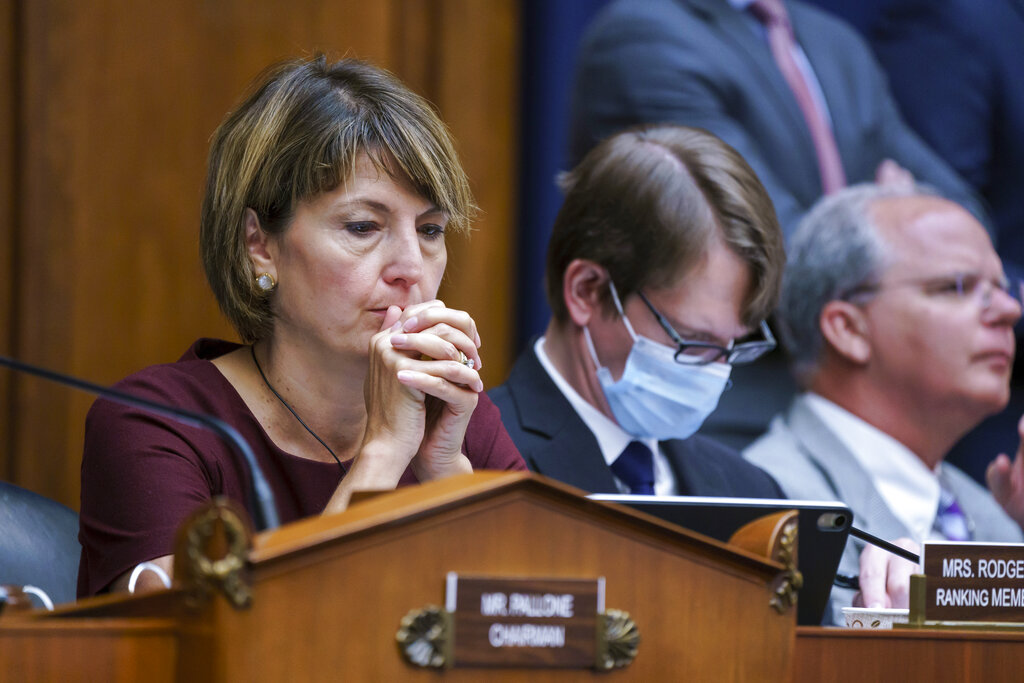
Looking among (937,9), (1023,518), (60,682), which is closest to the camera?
(60,682)

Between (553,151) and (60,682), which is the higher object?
(553,151)

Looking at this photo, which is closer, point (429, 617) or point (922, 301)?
point (429, 617)

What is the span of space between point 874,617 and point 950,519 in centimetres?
155

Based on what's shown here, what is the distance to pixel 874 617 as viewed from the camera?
1.24 metres

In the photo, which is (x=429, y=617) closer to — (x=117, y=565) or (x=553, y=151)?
(x=117, y=565)

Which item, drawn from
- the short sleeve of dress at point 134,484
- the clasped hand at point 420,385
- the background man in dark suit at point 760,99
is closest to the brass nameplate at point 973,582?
the clasped hand at point 420,385

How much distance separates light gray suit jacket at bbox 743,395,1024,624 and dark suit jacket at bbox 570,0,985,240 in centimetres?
46

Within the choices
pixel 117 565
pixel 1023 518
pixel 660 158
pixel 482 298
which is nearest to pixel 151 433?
pixel 117 565

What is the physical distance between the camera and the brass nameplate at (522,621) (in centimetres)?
79

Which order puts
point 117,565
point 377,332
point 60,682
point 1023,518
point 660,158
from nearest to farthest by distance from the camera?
point 60,682
point 117,565
point 377,332
point 660,158
point 1023,518

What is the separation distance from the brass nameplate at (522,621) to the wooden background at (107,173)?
1671 mm

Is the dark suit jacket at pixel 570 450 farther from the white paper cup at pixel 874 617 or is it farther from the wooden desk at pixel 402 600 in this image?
the wooden desk at pixel 402 600

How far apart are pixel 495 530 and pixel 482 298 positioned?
81.1 inches

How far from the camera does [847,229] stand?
273 centimetres
